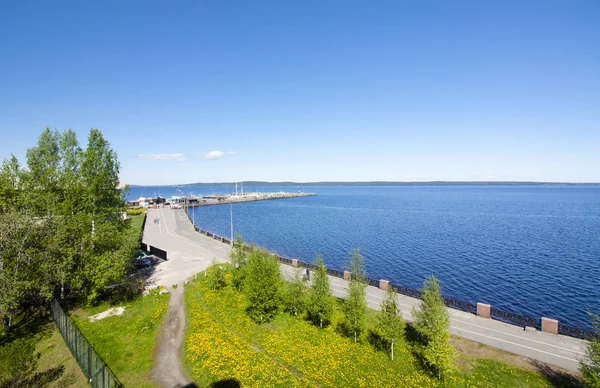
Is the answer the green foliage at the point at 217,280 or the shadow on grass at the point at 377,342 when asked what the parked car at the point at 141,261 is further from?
the shadow on grass at the point at 377,342

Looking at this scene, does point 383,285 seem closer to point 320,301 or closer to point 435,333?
point 320,301

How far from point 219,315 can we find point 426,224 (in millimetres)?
83799

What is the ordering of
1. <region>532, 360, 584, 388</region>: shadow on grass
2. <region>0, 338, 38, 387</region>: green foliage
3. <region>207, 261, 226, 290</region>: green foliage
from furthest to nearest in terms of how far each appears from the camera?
<region>207, 261, 226, 290</region>: green foliage, <region>0, 338, 38, 387</region>: green foliage, <region>532, 360, 584, 388</region>: shadow on grass

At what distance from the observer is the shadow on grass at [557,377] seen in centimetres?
1700

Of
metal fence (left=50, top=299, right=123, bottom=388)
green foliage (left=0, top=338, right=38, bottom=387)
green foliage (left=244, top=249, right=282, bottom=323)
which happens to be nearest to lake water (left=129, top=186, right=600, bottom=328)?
green foliage (left=244, top=249, right=282, bottom=323)

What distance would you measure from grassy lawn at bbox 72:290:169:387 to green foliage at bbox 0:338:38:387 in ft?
11.0

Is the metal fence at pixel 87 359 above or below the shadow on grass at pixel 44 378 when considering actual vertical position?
above

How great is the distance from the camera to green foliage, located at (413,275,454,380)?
17609 millimetres

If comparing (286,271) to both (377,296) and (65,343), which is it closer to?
(377,296)

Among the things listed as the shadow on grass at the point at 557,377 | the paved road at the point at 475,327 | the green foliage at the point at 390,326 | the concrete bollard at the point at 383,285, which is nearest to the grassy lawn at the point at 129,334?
the paved road at the point at 475,327

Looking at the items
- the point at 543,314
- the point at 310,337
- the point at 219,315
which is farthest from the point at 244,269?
the point at 543,314

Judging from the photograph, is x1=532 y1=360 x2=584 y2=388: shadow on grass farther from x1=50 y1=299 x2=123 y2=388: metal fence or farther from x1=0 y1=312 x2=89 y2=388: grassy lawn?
x1=0 y1=312 x2=89 y2=388: grassy lawn

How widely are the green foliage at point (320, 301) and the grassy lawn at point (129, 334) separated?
11.9m

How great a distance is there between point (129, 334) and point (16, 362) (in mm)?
6529
